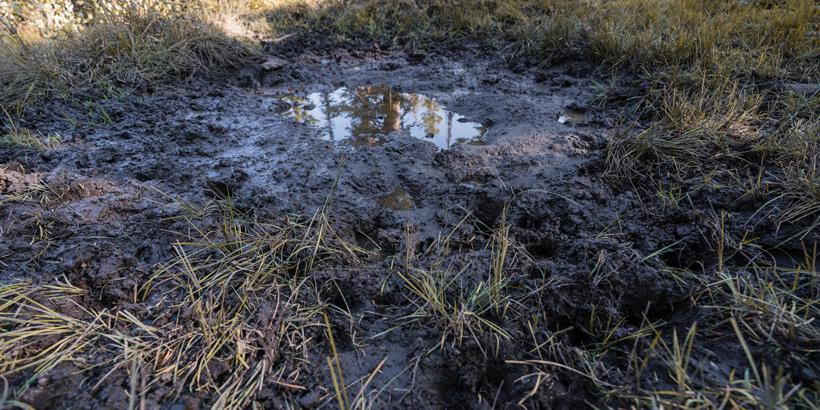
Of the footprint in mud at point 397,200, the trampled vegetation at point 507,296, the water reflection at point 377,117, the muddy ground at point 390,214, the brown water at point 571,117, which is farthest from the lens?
the brown water at point 571,117

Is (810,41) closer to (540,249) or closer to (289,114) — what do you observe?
(540,249)

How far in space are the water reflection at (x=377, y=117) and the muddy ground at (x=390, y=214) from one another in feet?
0.55

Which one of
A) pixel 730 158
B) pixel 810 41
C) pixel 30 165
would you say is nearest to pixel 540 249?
pixel 730 158

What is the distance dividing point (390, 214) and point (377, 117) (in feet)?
5.30

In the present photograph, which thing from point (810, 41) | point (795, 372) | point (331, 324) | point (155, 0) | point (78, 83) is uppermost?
point (155, 0)

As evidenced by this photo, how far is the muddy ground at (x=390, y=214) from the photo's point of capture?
1.64 meters

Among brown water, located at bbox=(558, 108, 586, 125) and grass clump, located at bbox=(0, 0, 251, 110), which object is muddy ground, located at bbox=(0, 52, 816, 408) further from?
grass clump, located at bbox=(0, 0, 251, 110)

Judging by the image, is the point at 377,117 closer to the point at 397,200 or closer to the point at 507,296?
the point at 397,200

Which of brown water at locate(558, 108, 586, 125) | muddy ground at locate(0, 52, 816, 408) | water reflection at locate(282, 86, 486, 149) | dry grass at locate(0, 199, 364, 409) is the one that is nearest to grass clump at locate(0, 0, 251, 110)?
muddy ground at locate(0, 52, 816, 408)

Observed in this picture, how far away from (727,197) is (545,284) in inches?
56.9

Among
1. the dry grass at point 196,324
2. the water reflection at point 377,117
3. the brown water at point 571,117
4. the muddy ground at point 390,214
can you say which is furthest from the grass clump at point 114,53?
the brown water at point 571,117

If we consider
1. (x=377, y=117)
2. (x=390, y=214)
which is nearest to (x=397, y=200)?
(x=390, y=214)

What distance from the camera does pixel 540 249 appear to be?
91.3 inches

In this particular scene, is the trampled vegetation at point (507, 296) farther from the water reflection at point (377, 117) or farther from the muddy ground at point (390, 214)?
the water reflection at point (377, 117)
